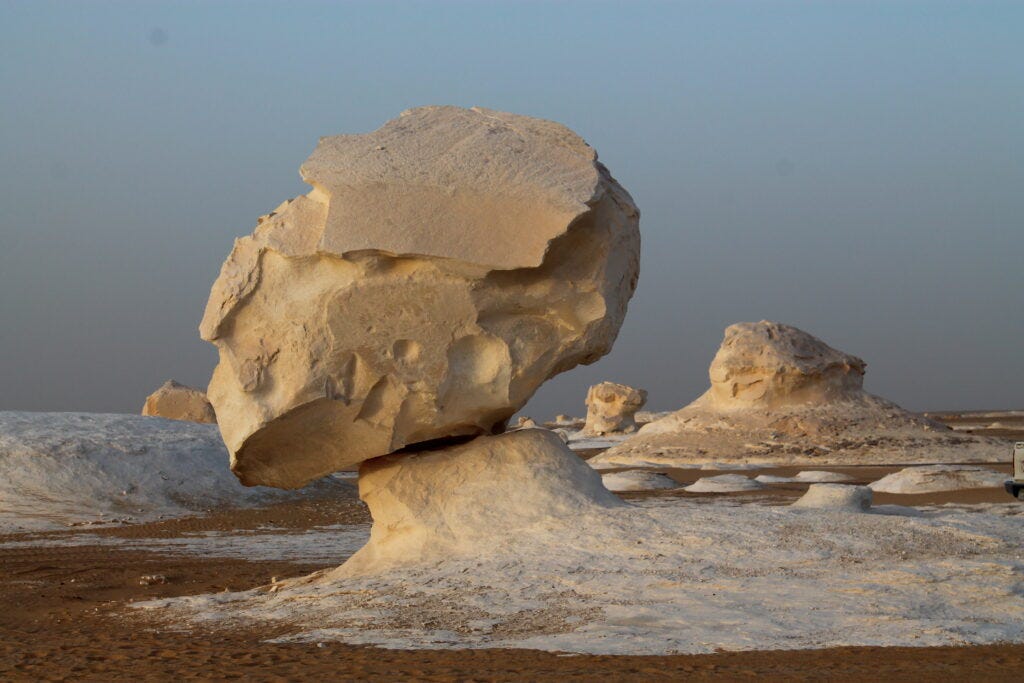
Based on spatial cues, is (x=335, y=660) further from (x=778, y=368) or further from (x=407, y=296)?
(x=778, y=368)

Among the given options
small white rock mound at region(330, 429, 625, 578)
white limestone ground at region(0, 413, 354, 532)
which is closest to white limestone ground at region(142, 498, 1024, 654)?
small white rock mound at region(330, 429, 625, 578)

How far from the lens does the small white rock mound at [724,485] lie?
19.3m

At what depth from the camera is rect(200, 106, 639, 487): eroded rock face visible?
8.46 m

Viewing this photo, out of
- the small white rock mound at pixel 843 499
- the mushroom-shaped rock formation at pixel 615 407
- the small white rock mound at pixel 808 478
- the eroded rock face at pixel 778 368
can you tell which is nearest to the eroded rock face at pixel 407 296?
the small white rock mound at pixel 843 499

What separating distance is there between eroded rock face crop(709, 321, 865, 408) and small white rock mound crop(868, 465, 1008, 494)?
Result: 7.03 m

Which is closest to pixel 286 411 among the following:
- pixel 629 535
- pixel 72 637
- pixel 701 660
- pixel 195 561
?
pixel 72 637

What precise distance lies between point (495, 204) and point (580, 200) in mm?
622

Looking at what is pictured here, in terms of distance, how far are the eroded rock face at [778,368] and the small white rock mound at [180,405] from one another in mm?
14060

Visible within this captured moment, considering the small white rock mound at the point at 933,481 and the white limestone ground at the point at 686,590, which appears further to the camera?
the small white rock mound at the point at 933,481

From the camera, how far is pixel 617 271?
Result: 909 centimetres

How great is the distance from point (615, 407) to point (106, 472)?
30017 mm

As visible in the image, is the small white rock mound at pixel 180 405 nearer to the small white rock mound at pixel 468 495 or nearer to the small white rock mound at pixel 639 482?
the small white rock mound at pixel 639 482

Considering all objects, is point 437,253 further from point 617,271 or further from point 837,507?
point 837,507

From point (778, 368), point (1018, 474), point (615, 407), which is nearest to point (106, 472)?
point (1018, 474)
